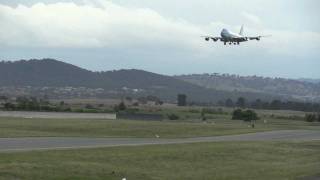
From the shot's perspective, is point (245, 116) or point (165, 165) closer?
point (165, 165)

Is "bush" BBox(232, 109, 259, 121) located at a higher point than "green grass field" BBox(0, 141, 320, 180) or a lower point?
higher

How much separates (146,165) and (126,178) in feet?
13.7

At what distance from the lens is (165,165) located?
2486cm

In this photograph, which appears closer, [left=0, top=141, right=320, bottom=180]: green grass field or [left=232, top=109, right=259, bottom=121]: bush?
[left=0, top=141, right=320, bottom=180]: green grass field

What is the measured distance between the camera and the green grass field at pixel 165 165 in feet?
67.7

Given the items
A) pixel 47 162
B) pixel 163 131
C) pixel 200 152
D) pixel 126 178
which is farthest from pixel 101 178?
pixel 163 131

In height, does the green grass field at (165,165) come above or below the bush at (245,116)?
below

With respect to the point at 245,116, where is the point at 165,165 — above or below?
below

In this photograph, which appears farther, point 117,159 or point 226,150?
point 226,150

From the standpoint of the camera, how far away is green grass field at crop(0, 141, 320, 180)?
2062cm

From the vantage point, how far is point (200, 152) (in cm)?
3086

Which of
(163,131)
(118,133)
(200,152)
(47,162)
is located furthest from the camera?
(163,131)

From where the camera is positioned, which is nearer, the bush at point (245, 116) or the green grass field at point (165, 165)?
the green grass field at point (165, 165)

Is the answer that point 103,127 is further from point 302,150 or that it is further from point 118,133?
point 302,150
